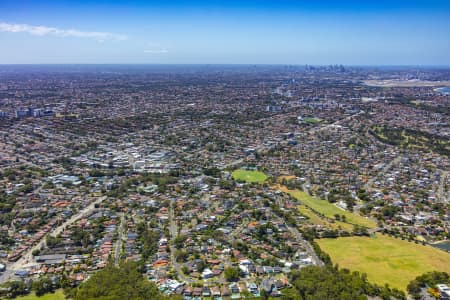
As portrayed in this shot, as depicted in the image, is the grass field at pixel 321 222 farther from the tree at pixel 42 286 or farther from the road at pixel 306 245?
the tree at pixel 42 286

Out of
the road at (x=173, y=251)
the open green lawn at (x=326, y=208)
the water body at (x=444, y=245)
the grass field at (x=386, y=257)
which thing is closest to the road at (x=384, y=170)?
the open green lawn at (x=326, y=208)

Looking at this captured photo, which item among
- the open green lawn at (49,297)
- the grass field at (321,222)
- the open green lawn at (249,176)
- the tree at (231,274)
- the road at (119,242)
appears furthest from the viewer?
the open green lawn at (249,176)

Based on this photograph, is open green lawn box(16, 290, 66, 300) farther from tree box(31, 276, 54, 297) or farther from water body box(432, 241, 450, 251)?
water body box(432, 241, 450, 251)

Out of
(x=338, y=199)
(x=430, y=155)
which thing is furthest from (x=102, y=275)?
(x=430, y=155)

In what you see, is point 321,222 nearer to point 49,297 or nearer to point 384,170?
point 384,170

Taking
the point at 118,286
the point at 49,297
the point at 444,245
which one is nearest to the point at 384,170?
the point at 444,245

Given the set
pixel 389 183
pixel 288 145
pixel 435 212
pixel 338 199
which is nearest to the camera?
pixel 435 212

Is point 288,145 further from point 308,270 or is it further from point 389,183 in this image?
point 308,270
